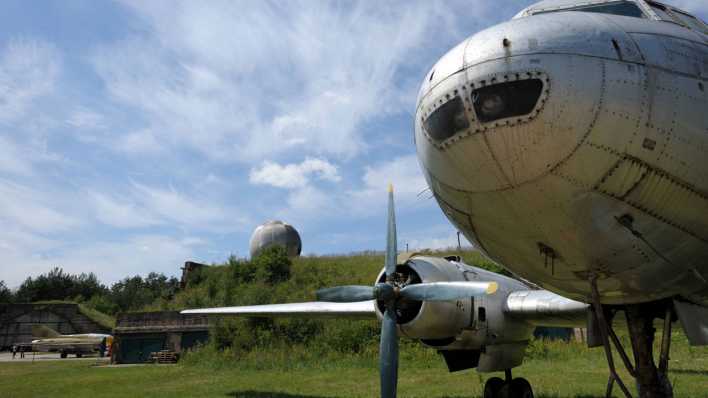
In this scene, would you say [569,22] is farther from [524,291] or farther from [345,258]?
[345,258]

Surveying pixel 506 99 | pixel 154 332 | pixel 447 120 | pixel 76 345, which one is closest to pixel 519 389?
pixel 447 120

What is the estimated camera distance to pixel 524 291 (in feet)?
31.0

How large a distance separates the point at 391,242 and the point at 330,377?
10.2m

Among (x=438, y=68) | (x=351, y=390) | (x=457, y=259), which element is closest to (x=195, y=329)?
(x=351, y=390)

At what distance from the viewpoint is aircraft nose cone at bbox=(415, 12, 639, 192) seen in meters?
3.24

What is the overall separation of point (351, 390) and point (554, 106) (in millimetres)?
12237

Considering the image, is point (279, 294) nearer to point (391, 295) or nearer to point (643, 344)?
point (391, 295)

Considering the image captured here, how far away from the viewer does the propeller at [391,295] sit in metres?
7.52

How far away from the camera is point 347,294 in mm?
8758

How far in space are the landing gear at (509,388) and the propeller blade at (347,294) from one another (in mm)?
3573

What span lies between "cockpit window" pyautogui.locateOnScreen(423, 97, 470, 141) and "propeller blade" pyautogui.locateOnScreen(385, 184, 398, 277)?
16.8ft

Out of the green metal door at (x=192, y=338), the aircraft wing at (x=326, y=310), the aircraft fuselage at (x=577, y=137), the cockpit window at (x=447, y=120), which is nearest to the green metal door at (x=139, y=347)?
the green metal door at (x=192, y=338)

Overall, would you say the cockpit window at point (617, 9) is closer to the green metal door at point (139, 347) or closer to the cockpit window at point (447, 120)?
the cockpit window at point (447, 120)

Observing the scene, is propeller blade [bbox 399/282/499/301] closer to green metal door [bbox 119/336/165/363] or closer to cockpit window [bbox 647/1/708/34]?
cockpit window [bbox 647/1/708/34]
